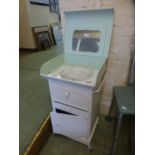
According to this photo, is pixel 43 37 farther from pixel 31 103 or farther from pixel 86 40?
pixel 86 40

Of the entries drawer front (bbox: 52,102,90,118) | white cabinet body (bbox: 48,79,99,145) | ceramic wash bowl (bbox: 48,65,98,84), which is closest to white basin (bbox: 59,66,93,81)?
ceramic wash bowl (bbox: 48,65,98,84)

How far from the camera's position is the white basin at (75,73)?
1.17 metres

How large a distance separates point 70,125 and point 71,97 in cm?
27

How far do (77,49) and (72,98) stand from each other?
514mm

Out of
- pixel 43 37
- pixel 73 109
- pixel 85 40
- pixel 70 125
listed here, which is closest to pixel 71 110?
pixel 73 109

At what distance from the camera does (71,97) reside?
1139 mm

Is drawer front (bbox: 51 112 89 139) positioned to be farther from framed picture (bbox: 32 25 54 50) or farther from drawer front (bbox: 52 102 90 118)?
framed picture (bbox: 32 25 54 50)

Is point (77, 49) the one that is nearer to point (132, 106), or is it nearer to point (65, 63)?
point (65, 63)

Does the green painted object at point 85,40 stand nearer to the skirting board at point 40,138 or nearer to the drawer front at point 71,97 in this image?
the drawer front at point 71,97

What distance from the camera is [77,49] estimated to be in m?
1.39

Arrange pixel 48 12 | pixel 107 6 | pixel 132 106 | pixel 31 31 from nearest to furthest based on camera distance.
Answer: pixel 132 106
pixel 107 6
pixel 31 31
pixel 48 12

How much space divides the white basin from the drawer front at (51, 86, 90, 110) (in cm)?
11

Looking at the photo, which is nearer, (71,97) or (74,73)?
(71,97)
